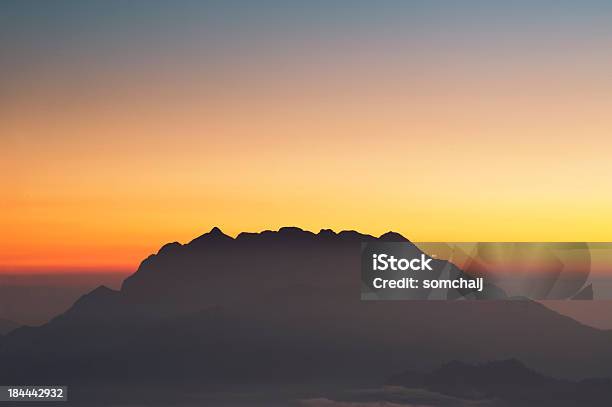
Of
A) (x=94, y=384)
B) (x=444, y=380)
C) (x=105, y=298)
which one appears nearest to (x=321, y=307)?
(x=444, y=380)

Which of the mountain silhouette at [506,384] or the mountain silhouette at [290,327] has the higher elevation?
the mountain silhouette at [290,327]

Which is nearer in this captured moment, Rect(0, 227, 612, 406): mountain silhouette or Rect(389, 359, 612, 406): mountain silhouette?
Rect(0, 227, 612, 406): mountain silhouette

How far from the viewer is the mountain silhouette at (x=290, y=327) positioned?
13775 centimetres

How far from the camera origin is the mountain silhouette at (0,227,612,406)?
452 ft

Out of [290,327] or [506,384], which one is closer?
[506,384]

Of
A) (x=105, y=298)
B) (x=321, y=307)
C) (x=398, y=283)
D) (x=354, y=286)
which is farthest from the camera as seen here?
(x=354, y=286)

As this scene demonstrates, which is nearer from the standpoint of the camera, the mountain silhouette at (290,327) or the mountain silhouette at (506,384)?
the mountain silhouette at (290,327)

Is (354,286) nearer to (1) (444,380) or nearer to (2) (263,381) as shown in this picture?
(1) (444,380)

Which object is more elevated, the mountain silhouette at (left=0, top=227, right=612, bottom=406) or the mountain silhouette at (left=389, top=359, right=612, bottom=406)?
the mountain silhouette at (left=0, top=227, right=612, bottom=406)

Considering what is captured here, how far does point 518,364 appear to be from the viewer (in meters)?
184

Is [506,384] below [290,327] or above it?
Answer: below

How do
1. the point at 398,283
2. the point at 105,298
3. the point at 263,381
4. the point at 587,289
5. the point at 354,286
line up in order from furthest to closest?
the point at 354,286
the point at 105,298
the point at 263,381
the point at 587,289
the point at 398,283

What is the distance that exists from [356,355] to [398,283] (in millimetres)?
118411

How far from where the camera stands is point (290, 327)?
198m
